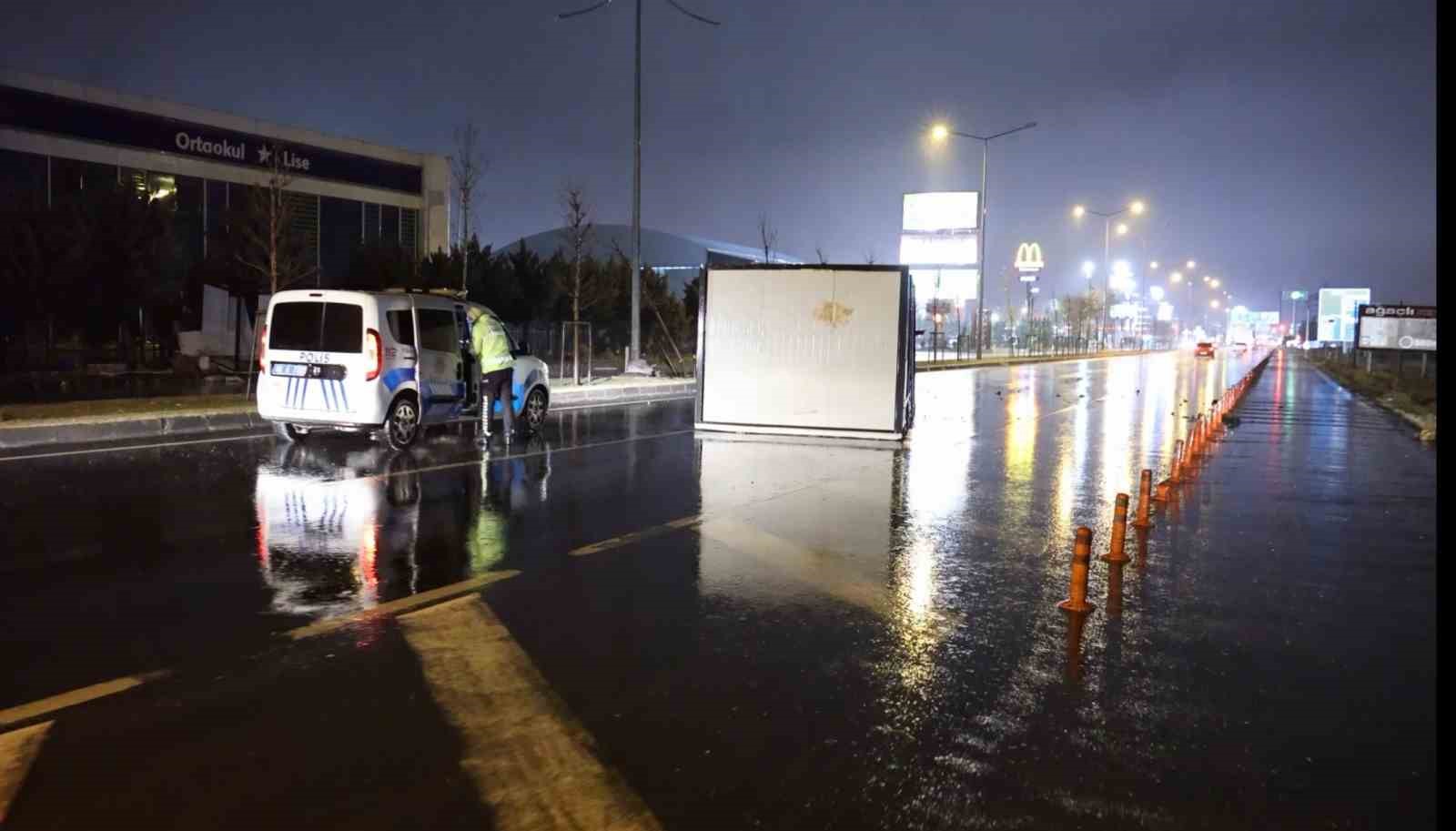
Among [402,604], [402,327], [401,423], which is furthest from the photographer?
[401,423]

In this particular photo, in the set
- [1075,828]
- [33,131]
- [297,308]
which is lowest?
[1075,828]

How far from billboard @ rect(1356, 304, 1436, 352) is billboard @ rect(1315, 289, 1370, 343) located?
3753 cm

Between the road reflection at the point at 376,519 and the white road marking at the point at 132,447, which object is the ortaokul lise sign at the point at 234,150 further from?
the road reflection at the point at 376,519

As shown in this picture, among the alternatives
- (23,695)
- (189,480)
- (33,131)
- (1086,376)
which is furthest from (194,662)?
(1086,376)

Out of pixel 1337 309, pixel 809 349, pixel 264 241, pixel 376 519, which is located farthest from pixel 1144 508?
pixel 1337 309

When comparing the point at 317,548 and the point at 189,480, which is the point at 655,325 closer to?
the point at 189,480

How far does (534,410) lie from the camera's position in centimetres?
1678

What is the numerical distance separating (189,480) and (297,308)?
3032 mm

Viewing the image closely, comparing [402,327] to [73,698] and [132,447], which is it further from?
[73,698]

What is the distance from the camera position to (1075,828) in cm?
391

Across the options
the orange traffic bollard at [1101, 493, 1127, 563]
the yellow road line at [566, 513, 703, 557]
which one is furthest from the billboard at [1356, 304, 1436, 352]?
the yellow road line at [566, 513, 703, 557]

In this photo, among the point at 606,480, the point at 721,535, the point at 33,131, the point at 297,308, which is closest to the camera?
the point at 721,535

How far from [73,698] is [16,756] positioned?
67 cm

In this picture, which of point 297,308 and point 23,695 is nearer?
point 23,695
